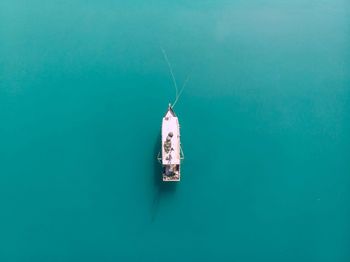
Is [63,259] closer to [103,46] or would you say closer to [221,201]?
[221,201]

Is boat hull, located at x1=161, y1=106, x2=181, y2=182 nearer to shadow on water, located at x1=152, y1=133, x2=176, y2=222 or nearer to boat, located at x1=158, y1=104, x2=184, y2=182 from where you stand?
boat, located at x1=158, y1=104, x2=184, y2=182

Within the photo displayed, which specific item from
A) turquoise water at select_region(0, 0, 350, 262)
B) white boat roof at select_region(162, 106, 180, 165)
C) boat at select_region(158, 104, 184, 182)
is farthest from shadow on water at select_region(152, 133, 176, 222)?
white boat roof at select_region(162, 106, 180, 165)

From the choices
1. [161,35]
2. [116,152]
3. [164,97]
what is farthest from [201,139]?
[161,35]

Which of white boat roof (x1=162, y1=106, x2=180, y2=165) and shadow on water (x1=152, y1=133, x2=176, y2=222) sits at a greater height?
white boat roof (x1=162, y1=106, x2=180, y2=165)

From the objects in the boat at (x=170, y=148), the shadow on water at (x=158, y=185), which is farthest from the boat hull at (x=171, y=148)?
the shadow on water at (x=158, y=185)

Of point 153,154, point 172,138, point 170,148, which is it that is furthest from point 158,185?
point 172,138

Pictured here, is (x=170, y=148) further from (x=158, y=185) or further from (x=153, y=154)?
(x=158, y=185)
